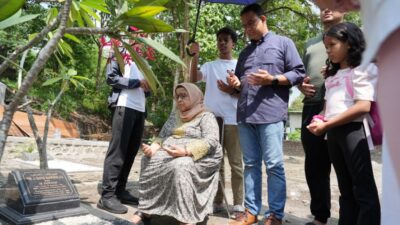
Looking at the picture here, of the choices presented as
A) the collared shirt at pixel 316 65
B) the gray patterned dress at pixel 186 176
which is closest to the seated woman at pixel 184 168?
the gray patterned dress at pixel 186 176

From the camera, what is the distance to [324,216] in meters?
2.76

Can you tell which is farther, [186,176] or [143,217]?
[143,217]

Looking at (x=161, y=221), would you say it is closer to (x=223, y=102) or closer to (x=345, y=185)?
(x=223, y=102)

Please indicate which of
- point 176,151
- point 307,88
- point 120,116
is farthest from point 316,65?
point 120,116

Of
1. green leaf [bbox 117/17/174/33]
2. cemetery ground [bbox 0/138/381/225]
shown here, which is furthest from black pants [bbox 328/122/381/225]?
green leaf [bbox 117/17/174/33]

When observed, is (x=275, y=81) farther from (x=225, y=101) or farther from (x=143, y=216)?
(x=143, y=216)

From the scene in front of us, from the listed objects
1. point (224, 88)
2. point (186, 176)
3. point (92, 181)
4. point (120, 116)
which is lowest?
point (92, 181)

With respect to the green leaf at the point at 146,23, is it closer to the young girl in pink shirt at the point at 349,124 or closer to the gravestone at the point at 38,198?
the young girl in pink shirt at the point at 349,124

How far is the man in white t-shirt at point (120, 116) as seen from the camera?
3.21 meters

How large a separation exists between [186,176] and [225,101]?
3.15 feet

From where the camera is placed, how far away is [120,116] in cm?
325

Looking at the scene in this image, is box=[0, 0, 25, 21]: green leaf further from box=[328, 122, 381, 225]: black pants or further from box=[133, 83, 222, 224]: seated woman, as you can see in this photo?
box=[328, 122, 381, 225]: black pants

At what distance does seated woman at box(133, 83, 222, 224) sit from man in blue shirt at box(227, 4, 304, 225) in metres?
0.27

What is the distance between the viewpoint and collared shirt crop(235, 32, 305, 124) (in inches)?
107
